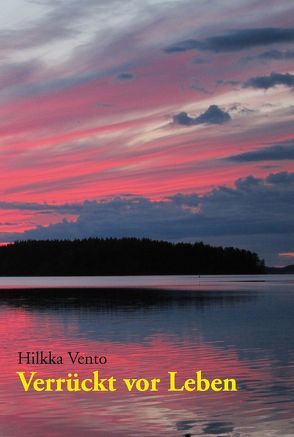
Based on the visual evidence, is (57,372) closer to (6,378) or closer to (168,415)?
(6,378)

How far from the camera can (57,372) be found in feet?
131

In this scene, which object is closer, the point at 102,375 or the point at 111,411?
the point at 111,411

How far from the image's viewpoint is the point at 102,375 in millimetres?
38781

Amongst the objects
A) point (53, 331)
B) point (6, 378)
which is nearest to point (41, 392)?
point (6, 378)

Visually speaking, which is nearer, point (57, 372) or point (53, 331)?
point (57, 372)

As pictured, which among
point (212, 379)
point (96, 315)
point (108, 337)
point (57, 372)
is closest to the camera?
point (212, 379)

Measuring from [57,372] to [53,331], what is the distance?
2483cm

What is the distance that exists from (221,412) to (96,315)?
5608 cm

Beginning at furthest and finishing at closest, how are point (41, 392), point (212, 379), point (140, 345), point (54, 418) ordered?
A: point (140, 345)
point (212, 379)
point (41, 392)
point (54, 418)

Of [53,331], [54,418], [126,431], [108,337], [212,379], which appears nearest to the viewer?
[126,431]

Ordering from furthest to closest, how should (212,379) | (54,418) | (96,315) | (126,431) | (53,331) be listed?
(96,315)
(53,331)
(212,379)
(54,418)
(126,431)

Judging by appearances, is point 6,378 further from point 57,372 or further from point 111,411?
point 111,411

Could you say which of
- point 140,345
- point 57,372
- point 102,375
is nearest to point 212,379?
point 102,375

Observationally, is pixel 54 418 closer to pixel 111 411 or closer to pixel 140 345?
pixel 111 411
